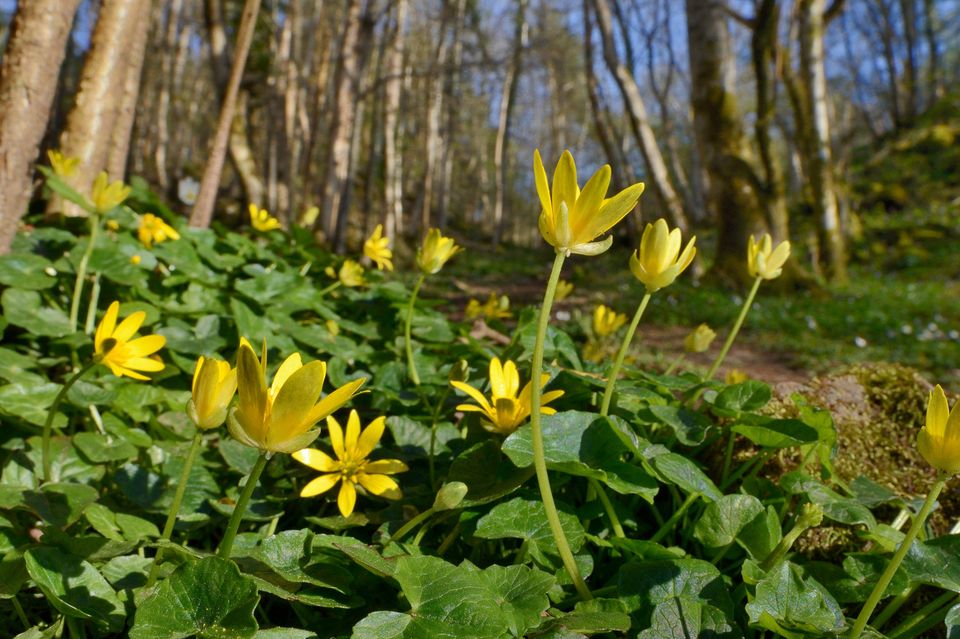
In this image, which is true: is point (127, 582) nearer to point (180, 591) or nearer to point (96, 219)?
point (180, 591)

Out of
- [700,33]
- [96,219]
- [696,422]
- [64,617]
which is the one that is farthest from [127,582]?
[700,33]

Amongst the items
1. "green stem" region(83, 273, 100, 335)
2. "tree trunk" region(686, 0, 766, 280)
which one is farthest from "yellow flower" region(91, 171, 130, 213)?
"tree trunk" region(686, 0, 766, 280)

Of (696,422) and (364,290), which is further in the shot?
(364,290)

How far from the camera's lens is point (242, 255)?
8.09ft

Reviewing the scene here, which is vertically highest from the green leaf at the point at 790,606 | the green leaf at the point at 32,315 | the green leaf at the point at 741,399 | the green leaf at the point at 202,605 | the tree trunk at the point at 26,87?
the tree trunk at the point at 26,87

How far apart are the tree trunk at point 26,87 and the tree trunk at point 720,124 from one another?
668 centimetres

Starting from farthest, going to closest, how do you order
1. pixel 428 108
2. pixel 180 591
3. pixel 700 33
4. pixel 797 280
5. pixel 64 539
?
pixel 428 108 → pixel 797 280 → pixel 700 33 → pixel 64 539 → pixel 180 591

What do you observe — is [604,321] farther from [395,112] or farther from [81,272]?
[395,112]

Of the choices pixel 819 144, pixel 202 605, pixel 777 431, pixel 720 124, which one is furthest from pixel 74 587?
pixel 819 144

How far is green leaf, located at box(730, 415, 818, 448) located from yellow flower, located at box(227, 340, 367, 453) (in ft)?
2.40

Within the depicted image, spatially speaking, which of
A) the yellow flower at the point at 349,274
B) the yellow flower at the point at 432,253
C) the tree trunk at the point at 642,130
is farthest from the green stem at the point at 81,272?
the tree trunk at the point at 642,130

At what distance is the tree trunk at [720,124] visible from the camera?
7.24m

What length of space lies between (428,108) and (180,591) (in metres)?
12.6

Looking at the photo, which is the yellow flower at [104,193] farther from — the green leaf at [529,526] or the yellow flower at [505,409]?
the green leaf at [529,526]
